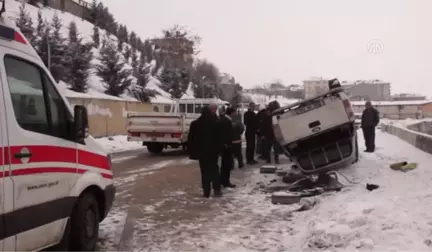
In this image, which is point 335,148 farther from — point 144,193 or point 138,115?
point 138,115

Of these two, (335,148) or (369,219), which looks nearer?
(369,219)

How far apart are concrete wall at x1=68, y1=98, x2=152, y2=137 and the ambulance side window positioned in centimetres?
1919

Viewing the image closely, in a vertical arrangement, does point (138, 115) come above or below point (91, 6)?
below

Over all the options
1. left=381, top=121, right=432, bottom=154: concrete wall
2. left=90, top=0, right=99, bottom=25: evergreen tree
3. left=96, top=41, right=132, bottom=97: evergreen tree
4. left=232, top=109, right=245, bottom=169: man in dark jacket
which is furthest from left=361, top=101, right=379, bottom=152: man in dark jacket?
left=90, top=0, right=99, bottom=25: evergreen tree

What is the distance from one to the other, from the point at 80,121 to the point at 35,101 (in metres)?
0.62

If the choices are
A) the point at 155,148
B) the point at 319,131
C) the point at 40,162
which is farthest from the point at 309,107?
the point at 155,148

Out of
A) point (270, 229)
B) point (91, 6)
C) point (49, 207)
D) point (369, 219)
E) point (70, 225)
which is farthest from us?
point (91, 6)

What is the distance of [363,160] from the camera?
12.3 metres

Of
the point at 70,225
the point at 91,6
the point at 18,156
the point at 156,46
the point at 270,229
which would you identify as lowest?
the point at 270,229

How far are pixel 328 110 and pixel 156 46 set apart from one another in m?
65.4

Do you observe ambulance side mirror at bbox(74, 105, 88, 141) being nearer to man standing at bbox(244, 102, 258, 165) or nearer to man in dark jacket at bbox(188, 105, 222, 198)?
man in dark jacket at bbox(188, 105, 222, 198)

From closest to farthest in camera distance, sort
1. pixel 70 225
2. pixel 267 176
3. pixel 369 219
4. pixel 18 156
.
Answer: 1. pixel 18 156
2. pixel 70 225
3. pixel 369 219
4. pixel 267 176

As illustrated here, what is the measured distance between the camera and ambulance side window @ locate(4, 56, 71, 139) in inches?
161

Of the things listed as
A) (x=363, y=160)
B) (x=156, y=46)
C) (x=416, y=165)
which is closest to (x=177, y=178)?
(x=363, y=160)
